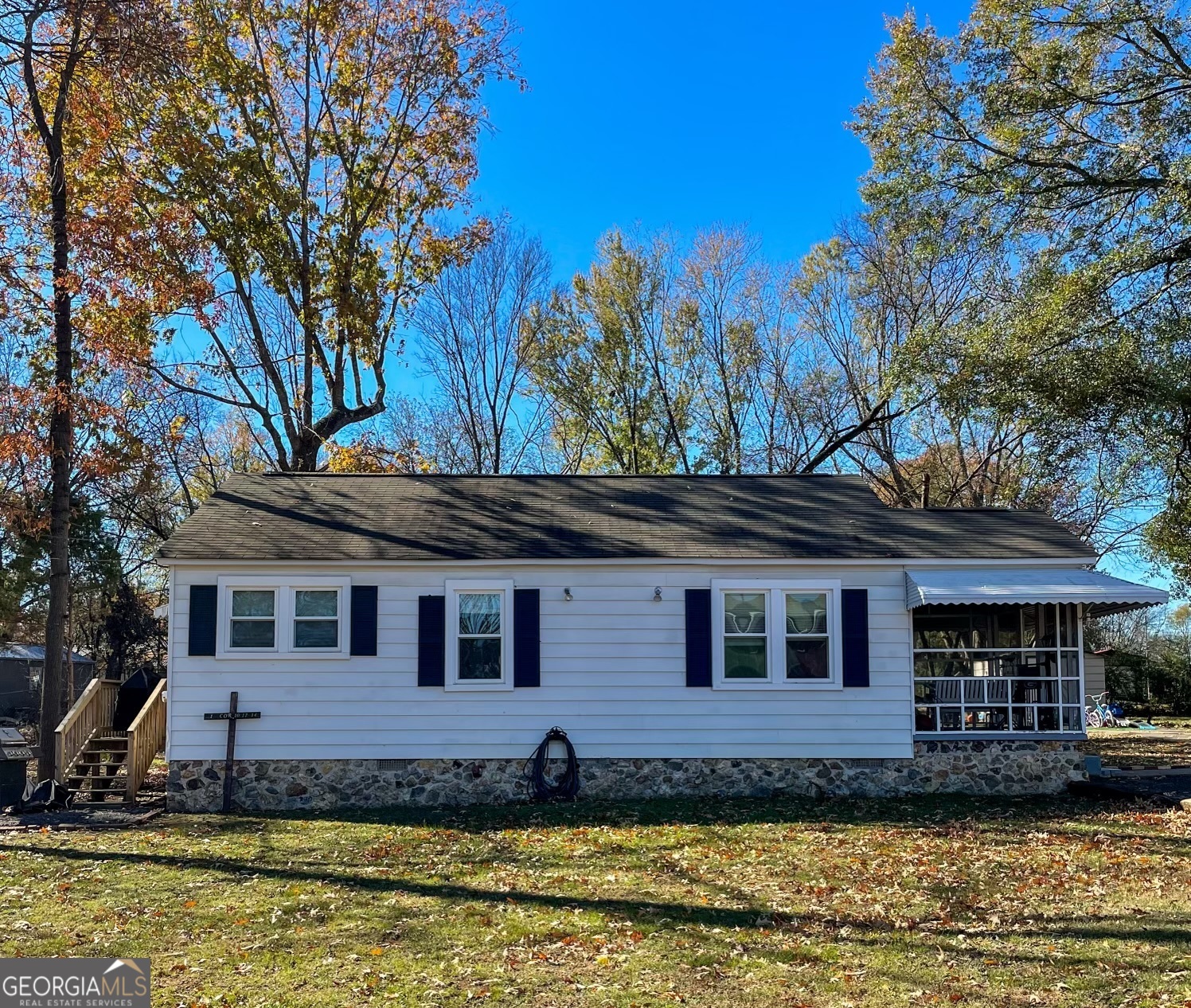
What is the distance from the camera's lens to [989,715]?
14.2 meters

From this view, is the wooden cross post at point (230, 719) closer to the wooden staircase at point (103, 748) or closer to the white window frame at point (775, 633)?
the wooden staircase at point (103, 748)

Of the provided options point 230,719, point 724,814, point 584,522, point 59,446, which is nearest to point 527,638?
point 584,522

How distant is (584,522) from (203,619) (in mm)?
5218

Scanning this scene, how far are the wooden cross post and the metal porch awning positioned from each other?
8658 millimetres

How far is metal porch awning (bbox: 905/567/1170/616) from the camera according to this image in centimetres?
1239

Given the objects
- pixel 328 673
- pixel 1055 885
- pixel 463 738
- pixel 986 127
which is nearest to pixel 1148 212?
pixel 986 127

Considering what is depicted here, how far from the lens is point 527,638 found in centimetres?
1296

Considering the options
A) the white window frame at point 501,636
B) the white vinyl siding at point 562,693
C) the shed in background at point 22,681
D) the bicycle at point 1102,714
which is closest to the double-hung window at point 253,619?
the white vinyl siding at point 562,693

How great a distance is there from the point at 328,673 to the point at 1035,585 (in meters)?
9.20

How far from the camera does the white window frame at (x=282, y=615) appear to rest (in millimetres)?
12836

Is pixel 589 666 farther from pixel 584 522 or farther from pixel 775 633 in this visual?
pixel 775 633

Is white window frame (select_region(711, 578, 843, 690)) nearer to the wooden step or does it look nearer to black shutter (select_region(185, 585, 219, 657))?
black shutter (select_region(185, 585, 219, 657))

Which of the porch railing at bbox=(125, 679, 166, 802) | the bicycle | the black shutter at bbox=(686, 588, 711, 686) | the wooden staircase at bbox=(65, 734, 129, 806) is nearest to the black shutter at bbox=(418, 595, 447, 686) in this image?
the black shutter at bbox=(686, 588, 711, 686)

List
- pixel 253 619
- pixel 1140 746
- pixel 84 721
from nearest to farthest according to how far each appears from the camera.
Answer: pixel 253 619 → pixel 84 721 → pixel 1140 746
